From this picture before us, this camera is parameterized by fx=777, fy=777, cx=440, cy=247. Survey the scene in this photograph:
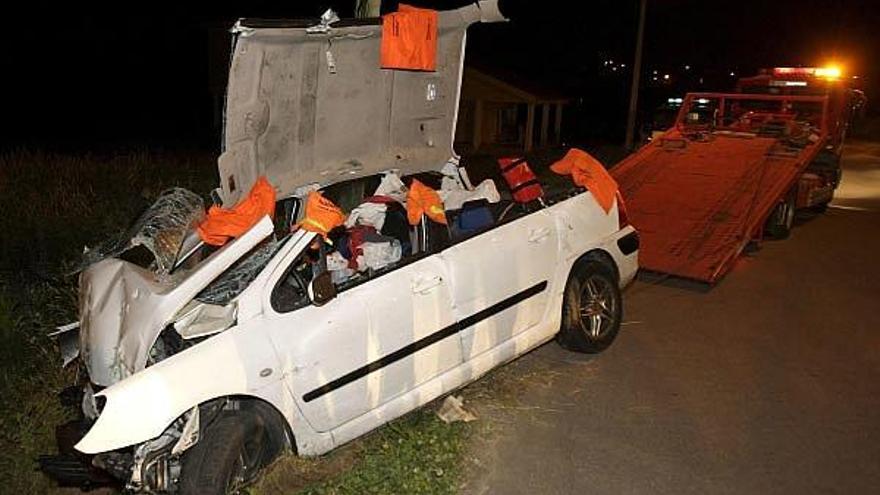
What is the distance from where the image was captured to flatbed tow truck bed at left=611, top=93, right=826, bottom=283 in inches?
338

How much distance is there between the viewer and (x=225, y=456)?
3953 millimetres

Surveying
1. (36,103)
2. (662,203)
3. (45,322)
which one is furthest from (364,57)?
(36,103)

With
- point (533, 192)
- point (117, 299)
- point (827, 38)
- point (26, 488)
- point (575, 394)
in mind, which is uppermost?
point (827, 38)

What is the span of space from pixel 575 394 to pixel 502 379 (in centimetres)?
57

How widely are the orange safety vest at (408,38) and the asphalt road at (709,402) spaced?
2549mm

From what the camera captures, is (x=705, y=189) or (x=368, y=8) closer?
(x=368, y=8)

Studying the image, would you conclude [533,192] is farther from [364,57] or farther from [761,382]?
[761,382]

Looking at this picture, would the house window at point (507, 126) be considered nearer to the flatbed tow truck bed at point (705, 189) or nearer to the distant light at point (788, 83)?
the distant light at point (788, 83)

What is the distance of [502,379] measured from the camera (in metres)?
5.97

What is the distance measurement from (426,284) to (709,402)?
2403 millimetres

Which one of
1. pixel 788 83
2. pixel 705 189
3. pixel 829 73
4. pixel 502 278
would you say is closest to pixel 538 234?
pixel 502 278

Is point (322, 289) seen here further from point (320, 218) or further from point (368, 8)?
point (368, 8)

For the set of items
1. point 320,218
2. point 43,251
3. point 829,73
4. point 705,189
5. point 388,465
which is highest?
point 829,73

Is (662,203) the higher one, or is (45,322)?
(662,203)
